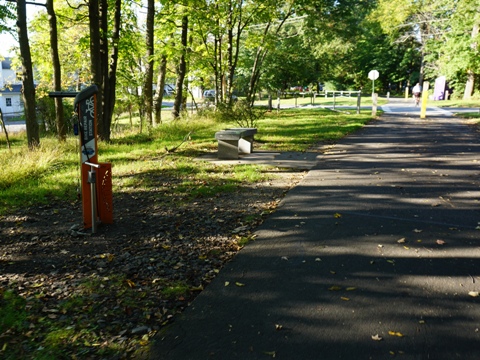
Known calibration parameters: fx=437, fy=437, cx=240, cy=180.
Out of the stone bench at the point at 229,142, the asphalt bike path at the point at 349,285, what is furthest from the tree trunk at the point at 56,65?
the asphalt bike path at the point at 349,285

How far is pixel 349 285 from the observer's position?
3.52 m

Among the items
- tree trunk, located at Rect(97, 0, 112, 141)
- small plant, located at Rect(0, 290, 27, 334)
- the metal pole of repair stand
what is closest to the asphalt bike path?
small plant, located at Rect(0, 290, 27, 334)

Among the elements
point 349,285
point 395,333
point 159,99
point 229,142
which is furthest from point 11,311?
point 159,99

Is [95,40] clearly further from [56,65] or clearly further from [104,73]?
[56,65]

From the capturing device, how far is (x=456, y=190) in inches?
268

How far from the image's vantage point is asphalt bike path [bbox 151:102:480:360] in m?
2.73

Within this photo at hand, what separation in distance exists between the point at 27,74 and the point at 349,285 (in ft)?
32.4

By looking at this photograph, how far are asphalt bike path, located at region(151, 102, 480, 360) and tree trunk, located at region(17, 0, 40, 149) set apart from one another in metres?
7.23

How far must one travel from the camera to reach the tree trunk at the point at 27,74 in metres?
10.2

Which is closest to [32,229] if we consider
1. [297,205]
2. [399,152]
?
[297,205]

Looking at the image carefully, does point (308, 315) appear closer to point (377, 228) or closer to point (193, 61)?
point (377, 228)

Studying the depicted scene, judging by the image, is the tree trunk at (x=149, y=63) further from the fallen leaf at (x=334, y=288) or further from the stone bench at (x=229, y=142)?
the fallen leaf at (x=334, y=288)

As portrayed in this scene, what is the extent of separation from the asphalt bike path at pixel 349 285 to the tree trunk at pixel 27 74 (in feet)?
23.7

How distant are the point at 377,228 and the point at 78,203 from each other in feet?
13.4
